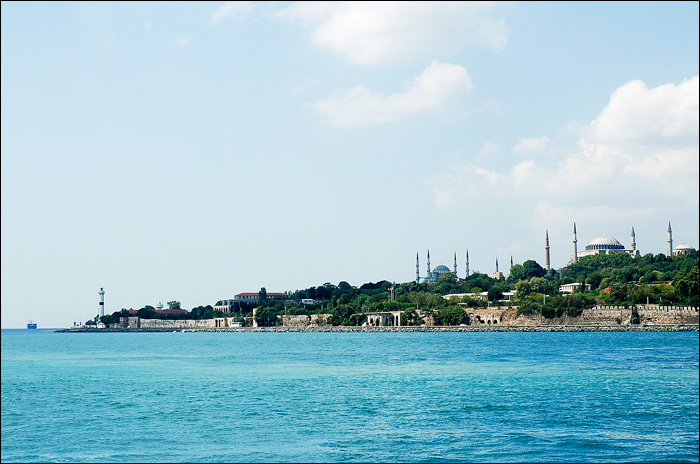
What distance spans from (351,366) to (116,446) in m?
23.7

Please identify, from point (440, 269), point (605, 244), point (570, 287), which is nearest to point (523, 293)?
point (570, 287)

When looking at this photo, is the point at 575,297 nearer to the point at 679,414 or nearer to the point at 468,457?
the point at 679,414

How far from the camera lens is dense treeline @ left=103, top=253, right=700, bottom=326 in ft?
308

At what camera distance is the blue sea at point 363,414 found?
1664 centimetres

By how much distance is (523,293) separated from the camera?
362 feet

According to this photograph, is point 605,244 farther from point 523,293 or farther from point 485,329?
point 485,329

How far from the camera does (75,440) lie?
1841 centimetres

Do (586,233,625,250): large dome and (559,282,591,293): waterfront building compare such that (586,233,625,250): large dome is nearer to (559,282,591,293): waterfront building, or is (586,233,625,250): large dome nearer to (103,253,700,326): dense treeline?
(103,253,700,326): dense treeline

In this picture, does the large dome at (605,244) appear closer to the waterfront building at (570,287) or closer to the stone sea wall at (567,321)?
the waterfront building at (570,287)

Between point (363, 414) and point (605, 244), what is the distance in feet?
433

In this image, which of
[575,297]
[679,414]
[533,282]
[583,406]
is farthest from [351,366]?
[533,282]

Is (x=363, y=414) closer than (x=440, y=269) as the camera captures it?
Yes

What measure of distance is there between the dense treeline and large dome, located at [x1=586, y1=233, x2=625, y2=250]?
10.6 metres

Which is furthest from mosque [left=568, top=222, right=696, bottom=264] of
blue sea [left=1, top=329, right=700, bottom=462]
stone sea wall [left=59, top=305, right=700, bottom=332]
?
blue sea [left=1, top=329, right=700, bottom=462]
